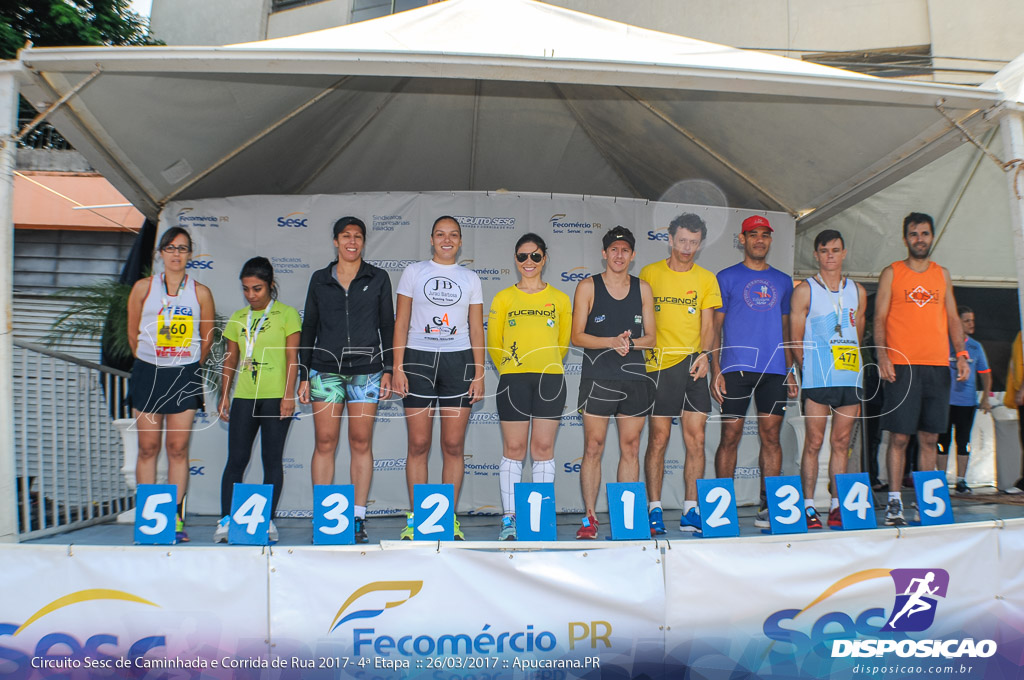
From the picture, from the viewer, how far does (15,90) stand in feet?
10.7

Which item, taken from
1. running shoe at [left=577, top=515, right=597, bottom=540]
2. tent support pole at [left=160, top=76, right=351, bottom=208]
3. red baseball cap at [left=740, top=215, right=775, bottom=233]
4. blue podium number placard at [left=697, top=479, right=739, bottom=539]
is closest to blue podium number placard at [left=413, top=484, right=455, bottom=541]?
running shoe at [left=577, top=515, right=597, bottom=540]

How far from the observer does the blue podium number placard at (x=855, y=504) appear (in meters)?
3.40

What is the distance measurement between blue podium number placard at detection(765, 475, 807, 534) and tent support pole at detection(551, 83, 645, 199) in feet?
9.44

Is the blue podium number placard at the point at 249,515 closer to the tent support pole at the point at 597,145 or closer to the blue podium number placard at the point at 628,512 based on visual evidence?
the blue podium number placard at the point at 628,512

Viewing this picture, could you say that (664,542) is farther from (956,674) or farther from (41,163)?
(41,163)

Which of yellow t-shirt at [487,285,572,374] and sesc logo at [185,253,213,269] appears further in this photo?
sesc logo at [185,253,213,269]

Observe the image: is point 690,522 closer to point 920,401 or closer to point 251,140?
point 920,401

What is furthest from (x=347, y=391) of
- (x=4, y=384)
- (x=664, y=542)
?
(x=664, y=542)

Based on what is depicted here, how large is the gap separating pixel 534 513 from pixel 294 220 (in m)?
3.07

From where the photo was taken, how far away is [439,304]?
12.9 feet

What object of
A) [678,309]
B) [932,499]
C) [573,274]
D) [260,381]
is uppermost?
[573,274]

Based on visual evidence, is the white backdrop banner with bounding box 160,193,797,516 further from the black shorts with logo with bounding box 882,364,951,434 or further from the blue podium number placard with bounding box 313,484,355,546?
the blue podium number placard with bounding box 313,484,355,546

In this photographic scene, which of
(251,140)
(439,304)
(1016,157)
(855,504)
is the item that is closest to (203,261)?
(251,140)

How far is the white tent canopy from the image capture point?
10.8 feet
